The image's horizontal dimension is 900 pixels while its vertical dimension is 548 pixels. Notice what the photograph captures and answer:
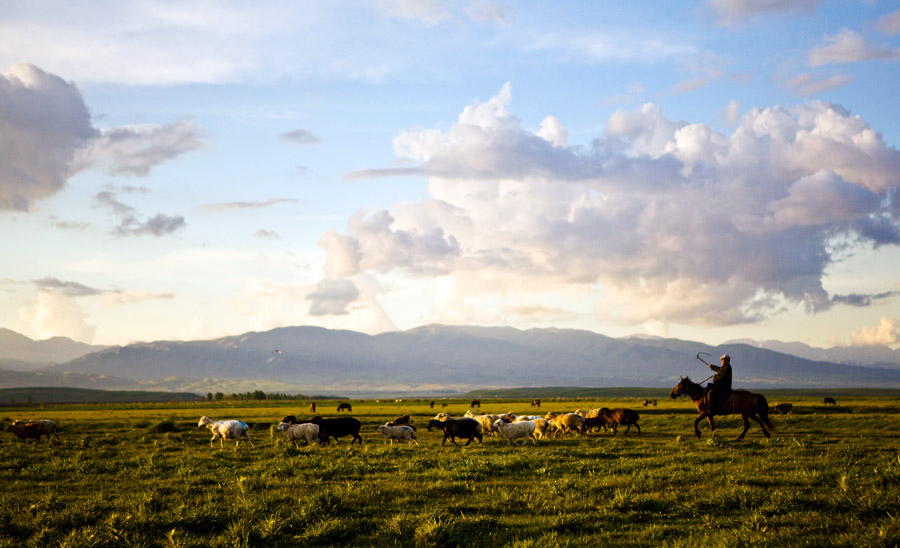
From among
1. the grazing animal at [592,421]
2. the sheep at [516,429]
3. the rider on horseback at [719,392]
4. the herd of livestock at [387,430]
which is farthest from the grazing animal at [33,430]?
the rider on horseback at [719,392]

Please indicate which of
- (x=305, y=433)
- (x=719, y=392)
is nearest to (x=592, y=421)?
(x=719, y=392)

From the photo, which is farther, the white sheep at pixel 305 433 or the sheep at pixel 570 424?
the sheep at pixel 570 424

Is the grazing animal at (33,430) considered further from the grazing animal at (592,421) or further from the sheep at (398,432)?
the grazing animal at (592,421)

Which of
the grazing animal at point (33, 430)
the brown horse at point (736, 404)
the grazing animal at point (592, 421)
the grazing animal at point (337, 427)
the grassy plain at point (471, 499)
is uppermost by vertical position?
the brown horse at point (736, 404)

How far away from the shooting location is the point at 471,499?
43.8ft

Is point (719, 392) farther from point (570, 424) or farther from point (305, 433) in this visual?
point (305, 433)

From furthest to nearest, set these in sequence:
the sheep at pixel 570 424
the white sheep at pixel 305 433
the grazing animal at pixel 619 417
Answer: the grazing animal at pixel 619 417 < the sheep at pixel 570 424 < the white sheep at pixel 305 433

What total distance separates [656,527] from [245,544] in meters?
6.77

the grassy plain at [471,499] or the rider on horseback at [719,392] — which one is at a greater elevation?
the rider on horseback at [719,392]

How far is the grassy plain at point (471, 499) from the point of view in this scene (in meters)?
10.2

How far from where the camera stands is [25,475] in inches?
747

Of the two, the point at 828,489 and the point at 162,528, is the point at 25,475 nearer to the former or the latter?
the point at 162,528

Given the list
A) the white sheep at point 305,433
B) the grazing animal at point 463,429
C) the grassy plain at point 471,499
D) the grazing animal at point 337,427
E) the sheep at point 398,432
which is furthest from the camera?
the sheep at point 398,432

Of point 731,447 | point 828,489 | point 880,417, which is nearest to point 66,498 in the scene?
point 828,489
